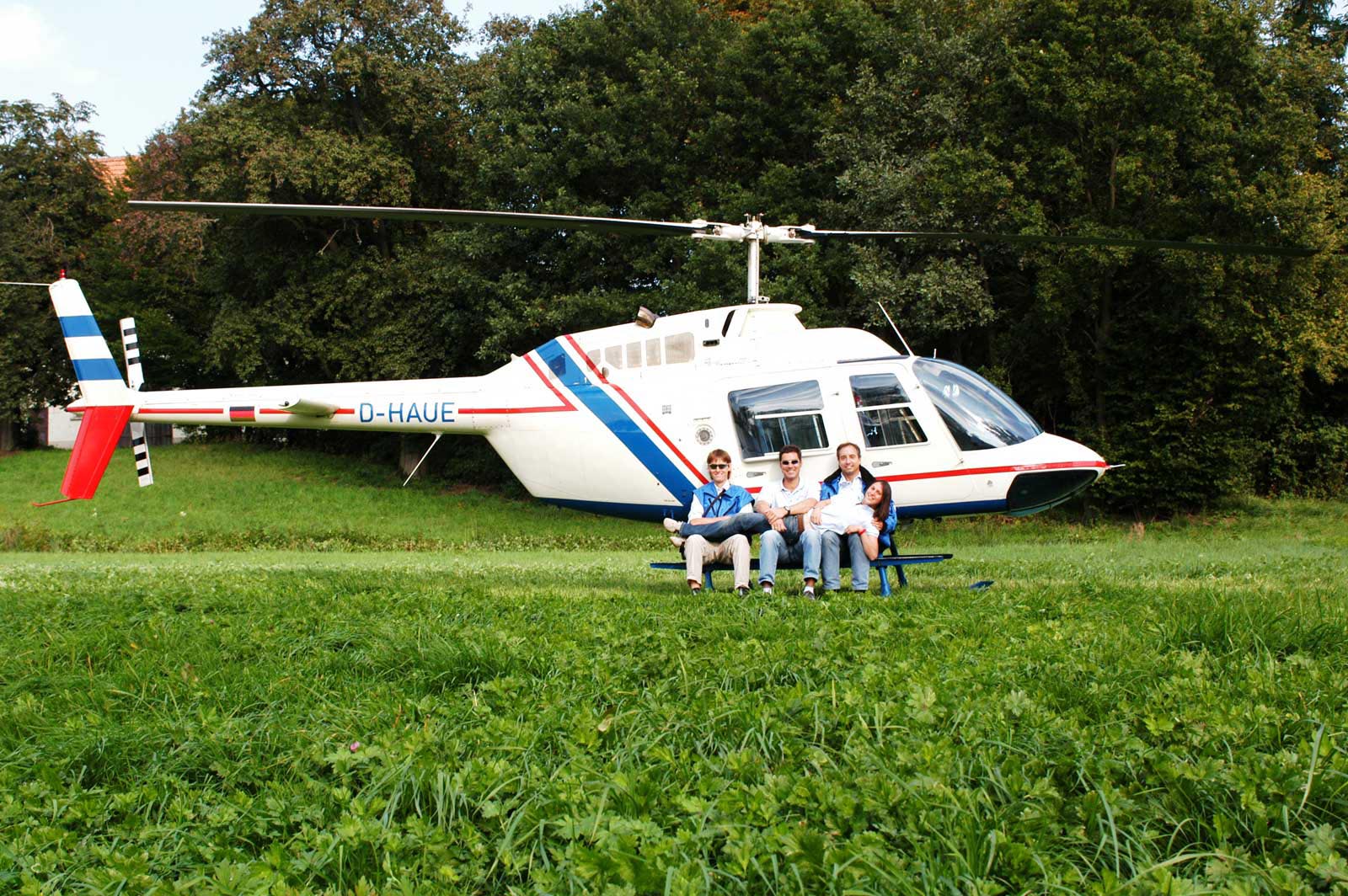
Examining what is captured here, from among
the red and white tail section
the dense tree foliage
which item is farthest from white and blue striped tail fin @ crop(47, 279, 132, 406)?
the dense tree foliage

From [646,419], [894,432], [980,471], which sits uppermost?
[646,419]

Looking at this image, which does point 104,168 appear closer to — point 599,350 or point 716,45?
point 716,45

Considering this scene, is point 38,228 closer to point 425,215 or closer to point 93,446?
point 93,446

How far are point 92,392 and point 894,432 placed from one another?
1061 cm

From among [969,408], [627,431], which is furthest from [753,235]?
[969,408]

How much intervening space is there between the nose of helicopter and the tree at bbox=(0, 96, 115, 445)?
1476 inches

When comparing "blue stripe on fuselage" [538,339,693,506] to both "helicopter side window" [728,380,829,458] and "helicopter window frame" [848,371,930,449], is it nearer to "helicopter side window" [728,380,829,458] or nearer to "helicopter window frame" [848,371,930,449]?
"helicopter side window" [728,380,829,458]

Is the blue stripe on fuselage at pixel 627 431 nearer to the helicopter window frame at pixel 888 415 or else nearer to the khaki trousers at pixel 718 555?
the khaki trousers at pixel 718 555

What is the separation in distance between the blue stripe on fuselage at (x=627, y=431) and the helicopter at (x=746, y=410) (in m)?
0.01

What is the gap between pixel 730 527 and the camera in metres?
8.05

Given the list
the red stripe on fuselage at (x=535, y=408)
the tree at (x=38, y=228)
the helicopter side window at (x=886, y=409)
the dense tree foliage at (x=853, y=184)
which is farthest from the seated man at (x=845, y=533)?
the tree at (x=38, y=228)

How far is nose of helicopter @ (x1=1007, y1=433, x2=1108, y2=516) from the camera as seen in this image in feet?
31.2

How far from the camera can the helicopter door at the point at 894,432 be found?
935 centimetres

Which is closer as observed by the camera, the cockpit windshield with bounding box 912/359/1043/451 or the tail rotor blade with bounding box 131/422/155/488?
the cockpit windshield with bounding box 912/359/1043/451
